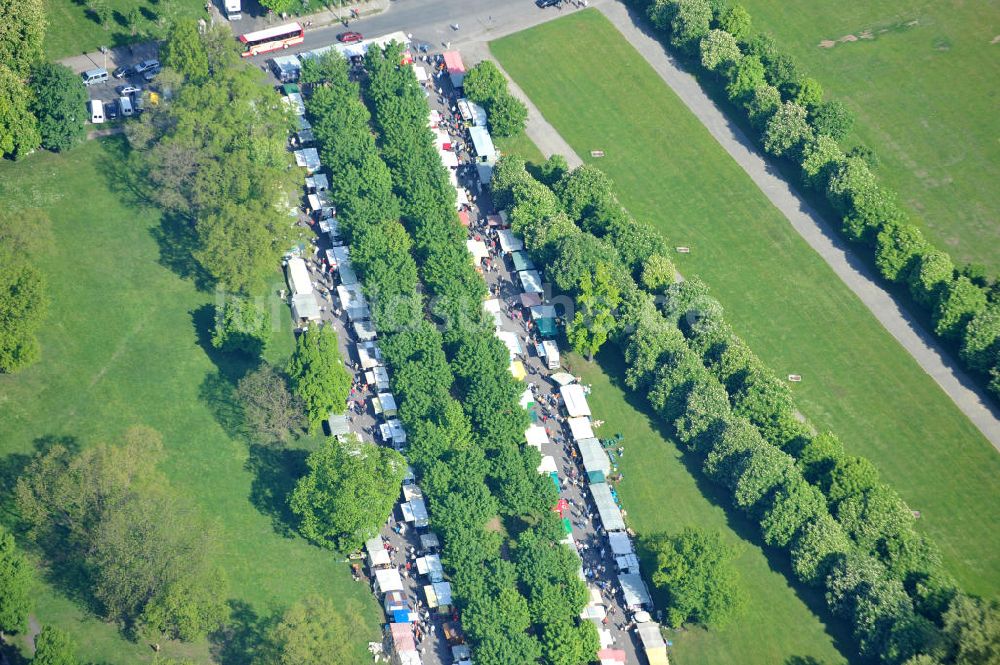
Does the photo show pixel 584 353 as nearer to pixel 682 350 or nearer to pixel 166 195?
pixel 682 350

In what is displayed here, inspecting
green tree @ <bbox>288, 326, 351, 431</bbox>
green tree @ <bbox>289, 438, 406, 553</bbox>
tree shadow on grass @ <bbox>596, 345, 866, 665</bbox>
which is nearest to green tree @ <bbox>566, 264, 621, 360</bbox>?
tree shadow on grass @ <bbox>596, 345, 866, 665</bbox>

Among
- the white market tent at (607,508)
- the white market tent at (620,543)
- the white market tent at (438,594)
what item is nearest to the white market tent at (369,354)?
the white market tent at (438,594)

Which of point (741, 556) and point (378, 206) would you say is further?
point (378, 206)

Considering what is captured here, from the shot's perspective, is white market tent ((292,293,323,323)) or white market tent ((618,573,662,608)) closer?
white market tent ((618,573,662,608))

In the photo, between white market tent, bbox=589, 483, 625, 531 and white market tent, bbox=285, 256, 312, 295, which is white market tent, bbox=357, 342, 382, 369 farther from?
white market tent, bbox=589, 483, 625, 531

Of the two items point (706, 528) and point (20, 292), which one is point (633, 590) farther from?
point (20, 292)

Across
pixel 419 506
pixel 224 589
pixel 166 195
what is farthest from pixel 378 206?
pixel 224 589
